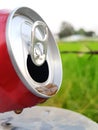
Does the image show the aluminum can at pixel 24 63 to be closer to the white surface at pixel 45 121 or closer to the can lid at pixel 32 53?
the can lid at pixel 32 53

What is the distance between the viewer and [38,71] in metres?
1.25

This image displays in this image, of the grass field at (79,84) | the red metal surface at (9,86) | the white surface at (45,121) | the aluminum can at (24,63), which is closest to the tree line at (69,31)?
the grass field at (79,84)

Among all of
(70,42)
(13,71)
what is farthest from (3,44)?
(70,42)

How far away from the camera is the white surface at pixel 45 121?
52.9 inches

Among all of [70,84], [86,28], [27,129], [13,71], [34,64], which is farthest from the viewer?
[86,28]

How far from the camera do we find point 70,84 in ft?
7.38

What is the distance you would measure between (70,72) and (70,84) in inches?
3.4

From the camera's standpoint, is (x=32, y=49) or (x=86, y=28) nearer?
(x=32, y=49)

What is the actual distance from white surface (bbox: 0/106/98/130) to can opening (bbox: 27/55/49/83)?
7.7 inches

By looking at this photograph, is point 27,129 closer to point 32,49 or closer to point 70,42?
point 32,49

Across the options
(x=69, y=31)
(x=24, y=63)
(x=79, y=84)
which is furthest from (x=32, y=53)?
(x=69, y=31)

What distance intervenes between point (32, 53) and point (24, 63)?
1.8 inches

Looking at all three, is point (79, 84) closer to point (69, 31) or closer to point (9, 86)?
point (69, 31)

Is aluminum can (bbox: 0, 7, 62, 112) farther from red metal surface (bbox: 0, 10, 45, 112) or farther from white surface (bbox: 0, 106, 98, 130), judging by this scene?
white surface (bbox: 0, 106, 98, 130)
